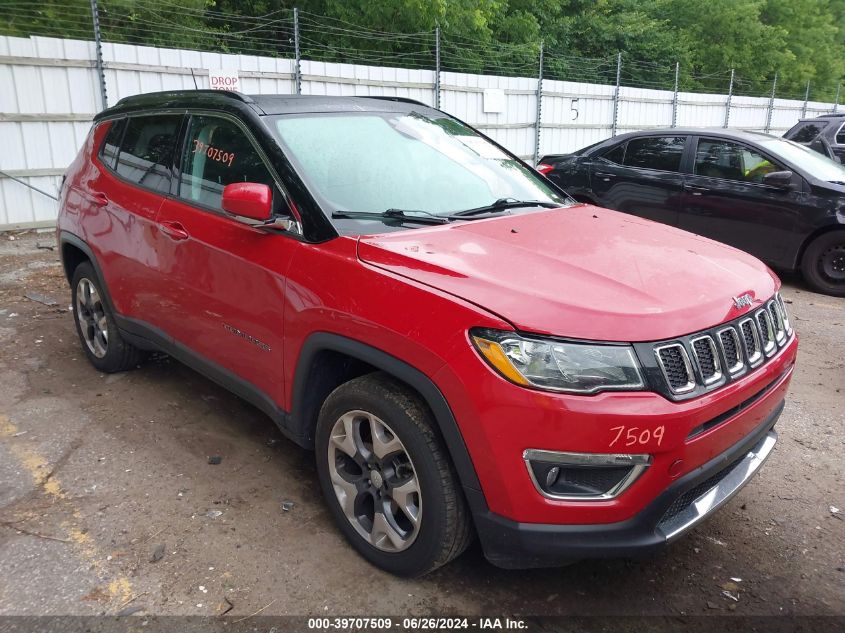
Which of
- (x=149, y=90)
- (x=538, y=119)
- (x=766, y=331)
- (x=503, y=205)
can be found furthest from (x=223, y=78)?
(x=766, y=331)

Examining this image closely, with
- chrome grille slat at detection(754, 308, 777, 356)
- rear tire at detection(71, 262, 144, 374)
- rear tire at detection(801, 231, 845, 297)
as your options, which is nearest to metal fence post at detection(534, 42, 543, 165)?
rear tire at detection(801, 231, 845, 297)

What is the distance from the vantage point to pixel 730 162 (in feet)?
24.6

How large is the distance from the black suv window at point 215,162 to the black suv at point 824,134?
10.8 metres

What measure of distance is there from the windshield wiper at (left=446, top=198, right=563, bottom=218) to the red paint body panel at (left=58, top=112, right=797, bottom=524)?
0.13m

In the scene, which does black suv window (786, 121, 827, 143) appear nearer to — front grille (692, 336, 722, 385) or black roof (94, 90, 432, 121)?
black roof (94, 90, 432, 121)

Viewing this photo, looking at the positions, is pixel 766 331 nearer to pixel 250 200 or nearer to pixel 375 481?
pixel 375 481

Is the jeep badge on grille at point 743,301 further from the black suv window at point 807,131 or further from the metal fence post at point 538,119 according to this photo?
the metal fence post at point 538,119

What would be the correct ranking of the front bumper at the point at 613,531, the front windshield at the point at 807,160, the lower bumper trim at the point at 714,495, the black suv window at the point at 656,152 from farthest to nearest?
1. the black suv window at the point at 656,152
2. the front windshield at the point at 807,160
3. the lower bumper trim at the point at 714,495
4. the front bumper at the point at 613,531

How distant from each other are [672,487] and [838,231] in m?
5.90

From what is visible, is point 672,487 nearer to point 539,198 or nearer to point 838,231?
point 539,198

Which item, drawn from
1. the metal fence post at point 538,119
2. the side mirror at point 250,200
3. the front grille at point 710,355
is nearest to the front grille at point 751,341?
the front grille at point 710,355

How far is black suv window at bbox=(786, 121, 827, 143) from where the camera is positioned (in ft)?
41.3

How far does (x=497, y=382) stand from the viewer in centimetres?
222

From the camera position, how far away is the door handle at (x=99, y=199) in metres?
4.28
